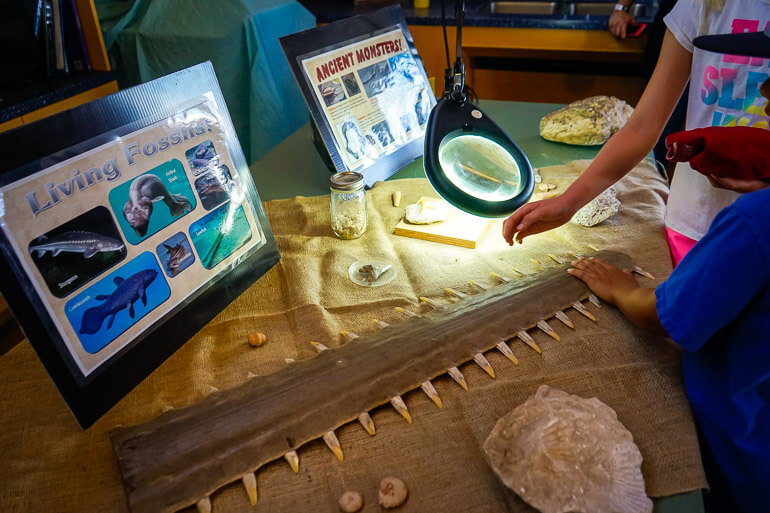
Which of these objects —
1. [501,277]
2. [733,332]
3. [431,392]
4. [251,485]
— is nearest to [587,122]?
[501,277]

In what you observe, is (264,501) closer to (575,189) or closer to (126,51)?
(575,189)

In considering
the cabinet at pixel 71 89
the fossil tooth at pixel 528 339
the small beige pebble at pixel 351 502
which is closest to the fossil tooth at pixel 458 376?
the fossil tooth at pixel 528 339

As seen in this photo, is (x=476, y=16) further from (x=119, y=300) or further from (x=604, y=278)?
(x=119, y=300)

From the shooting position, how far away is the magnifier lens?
109 cm

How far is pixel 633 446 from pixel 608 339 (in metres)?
0.26

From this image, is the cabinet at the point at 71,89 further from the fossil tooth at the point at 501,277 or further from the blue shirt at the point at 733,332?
the blue shirt at the point at 733,332

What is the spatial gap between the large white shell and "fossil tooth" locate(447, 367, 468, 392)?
0.36 ft

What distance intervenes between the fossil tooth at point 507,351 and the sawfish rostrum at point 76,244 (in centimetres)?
64

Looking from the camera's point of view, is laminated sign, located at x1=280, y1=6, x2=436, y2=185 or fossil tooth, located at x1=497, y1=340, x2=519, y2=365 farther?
laminated sign, located at x1=280, y1=6, x2=436, y2=185

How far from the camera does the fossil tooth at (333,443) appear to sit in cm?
74

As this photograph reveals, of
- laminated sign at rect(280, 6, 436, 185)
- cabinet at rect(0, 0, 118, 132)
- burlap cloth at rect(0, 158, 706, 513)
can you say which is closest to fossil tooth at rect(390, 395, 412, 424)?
burlap cloth at rect(0, 158, 706, 513)

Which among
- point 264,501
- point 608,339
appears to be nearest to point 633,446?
point 608,339

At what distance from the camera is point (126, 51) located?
2498 millimetres

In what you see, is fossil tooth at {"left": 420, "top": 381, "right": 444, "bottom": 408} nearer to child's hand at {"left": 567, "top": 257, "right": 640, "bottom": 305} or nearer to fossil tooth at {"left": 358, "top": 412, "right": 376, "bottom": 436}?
fossil tooth at {"left": 358, "top": 412, "right": 376, "bottom": 436}
